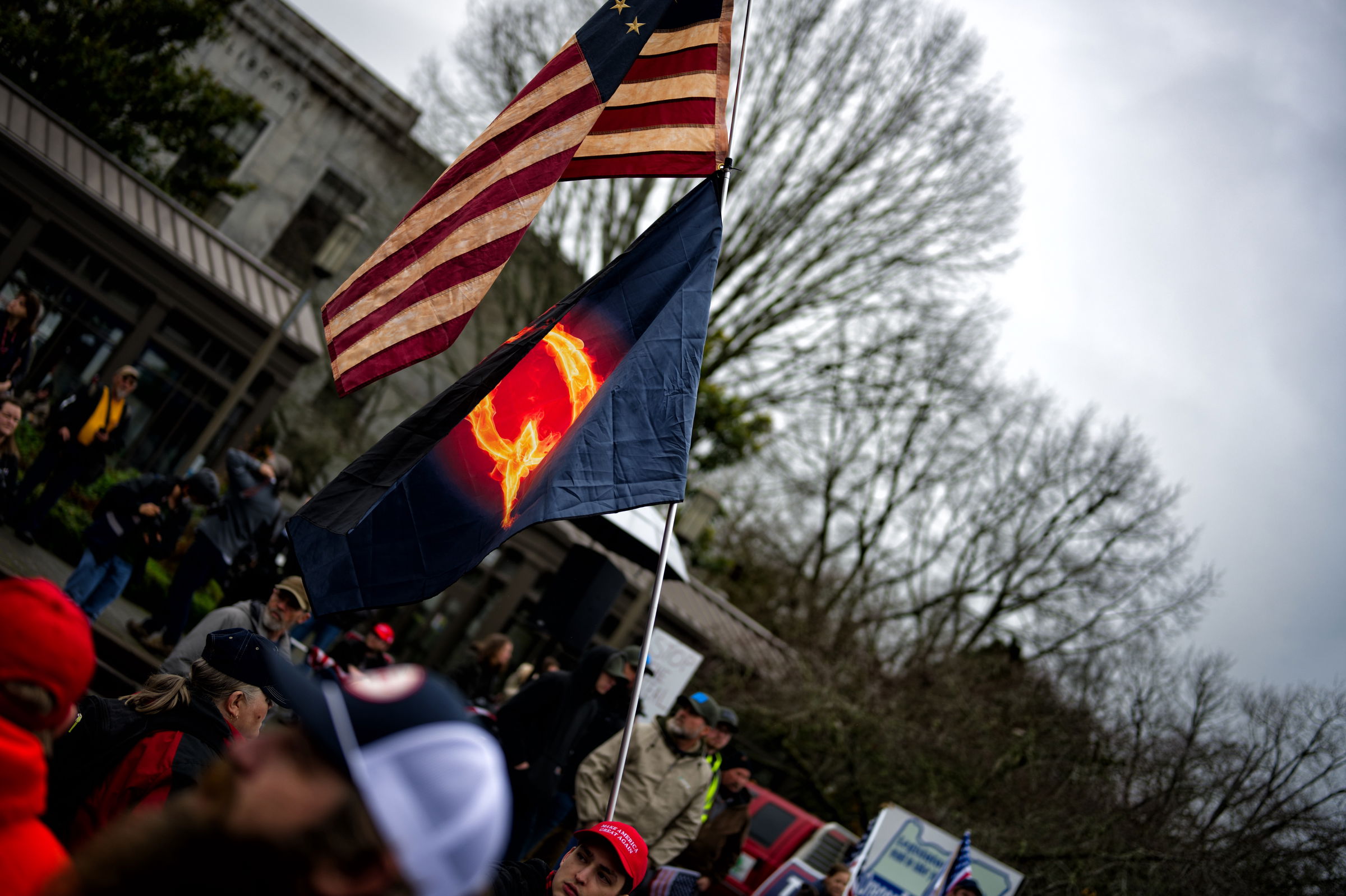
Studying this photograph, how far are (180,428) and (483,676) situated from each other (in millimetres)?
6090

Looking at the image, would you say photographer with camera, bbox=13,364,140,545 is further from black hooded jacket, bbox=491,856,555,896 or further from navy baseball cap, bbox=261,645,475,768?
navy baseball cap, bbox=261,645,475,768

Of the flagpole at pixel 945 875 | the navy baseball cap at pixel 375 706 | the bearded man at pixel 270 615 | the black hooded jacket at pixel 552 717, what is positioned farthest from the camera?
the flagpole at pixel 945 875

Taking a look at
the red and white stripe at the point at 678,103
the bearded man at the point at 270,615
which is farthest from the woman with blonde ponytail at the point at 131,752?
the red and white stripe at the point at 678,103

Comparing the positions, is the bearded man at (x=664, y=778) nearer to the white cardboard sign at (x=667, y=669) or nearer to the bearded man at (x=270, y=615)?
the bearded man at (x=270, y=615)

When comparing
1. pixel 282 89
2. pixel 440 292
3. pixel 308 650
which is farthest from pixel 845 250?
pixel 440 292

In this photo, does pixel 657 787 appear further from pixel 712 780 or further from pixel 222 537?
pixel 222 537

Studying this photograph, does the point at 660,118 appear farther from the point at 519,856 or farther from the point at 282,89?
the point at 282,89

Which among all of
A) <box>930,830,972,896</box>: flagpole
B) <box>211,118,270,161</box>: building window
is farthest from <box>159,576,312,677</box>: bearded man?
<box>211,118,270,161</box>: building window

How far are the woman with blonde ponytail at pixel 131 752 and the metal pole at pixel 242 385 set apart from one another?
8.87m

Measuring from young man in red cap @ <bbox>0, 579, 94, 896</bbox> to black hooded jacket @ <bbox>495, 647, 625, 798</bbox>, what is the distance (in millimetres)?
5021

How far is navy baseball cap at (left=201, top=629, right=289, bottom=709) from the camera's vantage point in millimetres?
3684

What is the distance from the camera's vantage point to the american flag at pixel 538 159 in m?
4.19

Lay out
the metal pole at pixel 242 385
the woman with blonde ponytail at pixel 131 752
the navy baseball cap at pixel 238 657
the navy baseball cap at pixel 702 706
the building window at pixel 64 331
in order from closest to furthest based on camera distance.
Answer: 1. the woman with blonde ponytail at pixel 131 752
2. the navy baseball cap at pixel 238 657
3. the navy baseball cap at pixel 702 706
4. the building window at pixel 64 331
5. the metal pole at pixel 242 385

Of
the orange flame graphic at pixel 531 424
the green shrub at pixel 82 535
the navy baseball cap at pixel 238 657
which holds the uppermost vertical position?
the orange flame graphic at pixel 531 424
